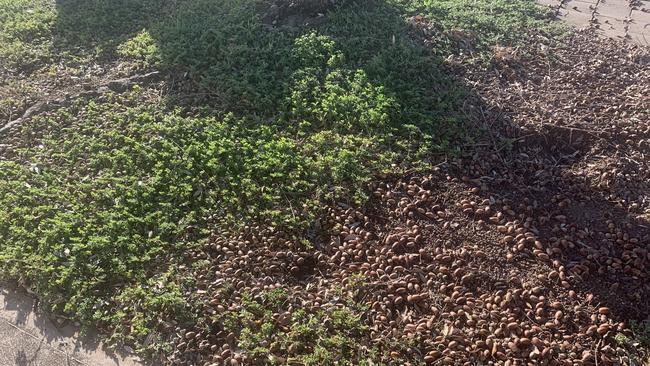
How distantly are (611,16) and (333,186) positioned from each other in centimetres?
395

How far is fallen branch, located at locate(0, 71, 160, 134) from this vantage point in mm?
4586

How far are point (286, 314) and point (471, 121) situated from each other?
7.30ft

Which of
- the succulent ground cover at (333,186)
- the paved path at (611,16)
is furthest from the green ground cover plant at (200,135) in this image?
the paved path at (611,16)

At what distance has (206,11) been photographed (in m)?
5.85

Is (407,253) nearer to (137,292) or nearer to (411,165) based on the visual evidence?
(411,165)

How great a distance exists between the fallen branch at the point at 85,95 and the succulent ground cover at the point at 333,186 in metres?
0.02

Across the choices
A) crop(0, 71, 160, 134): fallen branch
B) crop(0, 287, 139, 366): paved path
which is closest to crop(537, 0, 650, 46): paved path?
crop(0, 71, 160, 134): fallen branch

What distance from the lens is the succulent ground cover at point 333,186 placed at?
Result: 3.08 meters

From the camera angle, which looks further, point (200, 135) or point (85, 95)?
point (85, 95)

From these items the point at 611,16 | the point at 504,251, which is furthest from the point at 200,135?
the point at 611,16

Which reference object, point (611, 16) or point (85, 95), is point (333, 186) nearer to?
point (85, 95)

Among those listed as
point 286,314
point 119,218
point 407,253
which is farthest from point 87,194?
point 407,253

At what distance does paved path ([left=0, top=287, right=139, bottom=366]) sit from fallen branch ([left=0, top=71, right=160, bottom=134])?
76.1 inches

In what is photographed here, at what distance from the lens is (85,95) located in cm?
480
